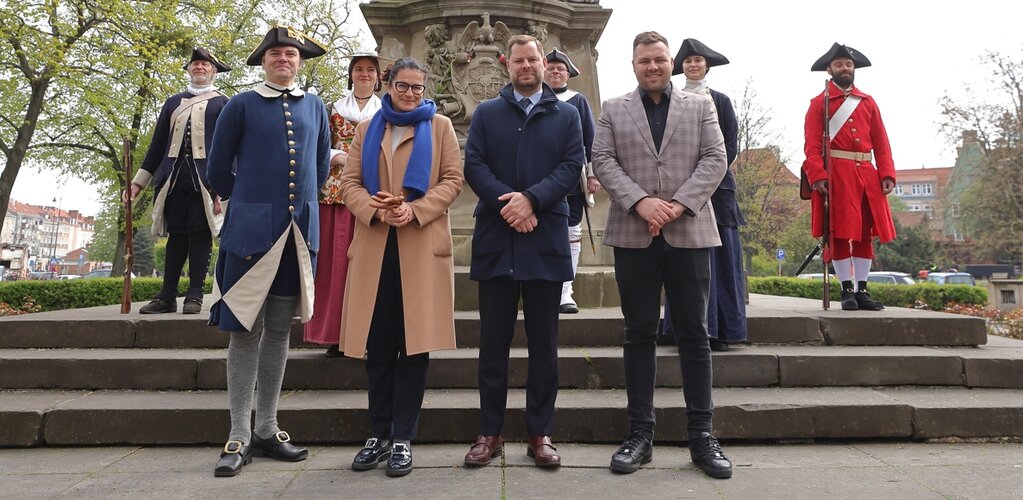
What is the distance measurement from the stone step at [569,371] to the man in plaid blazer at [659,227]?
953 millimetres

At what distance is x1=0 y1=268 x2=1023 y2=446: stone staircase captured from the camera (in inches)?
162

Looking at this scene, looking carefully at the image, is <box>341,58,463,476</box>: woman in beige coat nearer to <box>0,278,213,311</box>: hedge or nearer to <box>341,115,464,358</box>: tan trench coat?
<box>341,115,464,358</box>: tan trench coat

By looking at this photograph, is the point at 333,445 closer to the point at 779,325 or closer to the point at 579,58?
the point at 779,325

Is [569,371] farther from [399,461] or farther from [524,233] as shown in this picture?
[399,461]

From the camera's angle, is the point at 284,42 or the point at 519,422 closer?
the point at 284,42

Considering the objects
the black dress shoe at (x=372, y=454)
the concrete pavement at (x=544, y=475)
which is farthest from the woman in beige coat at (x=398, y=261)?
the concrete pavement at (x=544, y=475)

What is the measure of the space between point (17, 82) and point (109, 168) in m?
5.59

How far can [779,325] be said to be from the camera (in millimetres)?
5203

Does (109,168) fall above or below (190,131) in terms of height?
above

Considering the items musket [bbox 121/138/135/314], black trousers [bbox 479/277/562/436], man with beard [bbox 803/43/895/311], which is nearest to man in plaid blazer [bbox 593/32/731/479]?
black trousers [bbox 479/277/562/436]

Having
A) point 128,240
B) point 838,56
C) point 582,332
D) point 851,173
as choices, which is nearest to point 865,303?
point 851,173

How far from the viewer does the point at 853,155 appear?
5953 mm

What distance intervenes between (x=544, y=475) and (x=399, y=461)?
2.45ft

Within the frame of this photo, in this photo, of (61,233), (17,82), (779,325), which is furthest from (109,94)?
(61,233)
